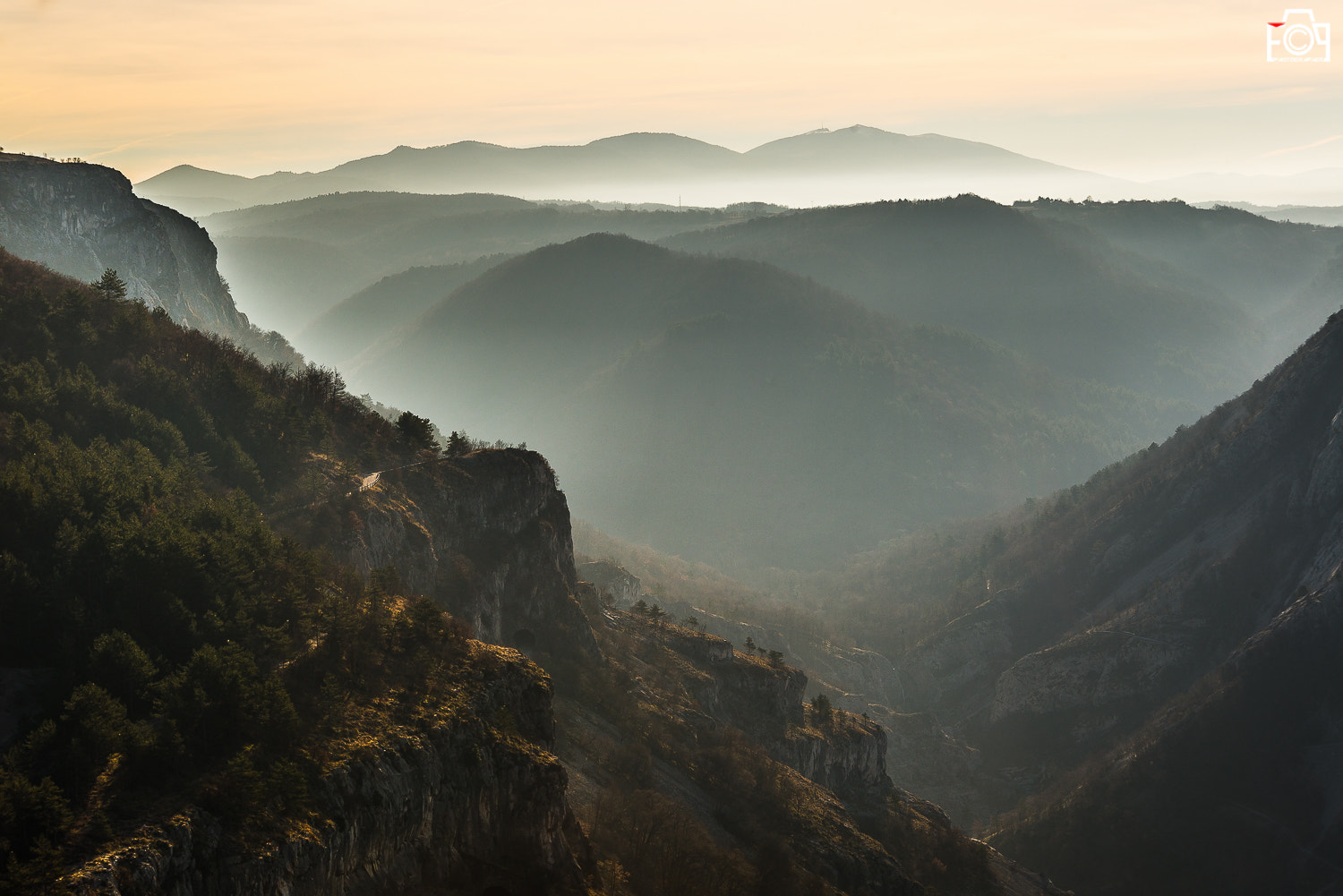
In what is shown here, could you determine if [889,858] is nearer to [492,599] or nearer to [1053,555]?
[492,599]

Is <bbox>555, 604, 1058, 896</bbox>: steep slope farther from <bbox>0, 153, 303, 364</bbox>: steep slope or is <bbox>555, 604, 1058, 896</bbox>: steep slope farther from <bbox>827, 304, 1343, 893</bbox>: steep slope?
<bbox>0, 153, 303, 364</bbox>: steep slope

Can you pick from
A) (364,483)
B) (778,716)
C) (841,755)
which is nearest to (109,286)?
(364,483)

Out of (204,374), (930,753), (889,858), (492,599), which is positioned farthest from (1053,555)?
(204,374)

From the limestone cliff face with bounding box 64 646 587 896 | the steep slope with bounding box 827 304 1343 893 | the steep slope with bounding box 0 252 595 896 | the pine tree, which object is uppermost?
the pine tree

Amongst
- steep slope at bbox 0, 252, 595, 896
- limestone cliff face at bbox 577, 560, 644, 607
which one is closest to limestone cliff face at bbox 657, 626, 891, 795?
limestone cliff face at bbox 577, 560, 644, 607

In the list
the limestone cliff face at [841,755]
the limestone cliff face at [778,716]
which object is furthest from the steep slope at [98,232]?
the limestone cliff face at [841,755]
